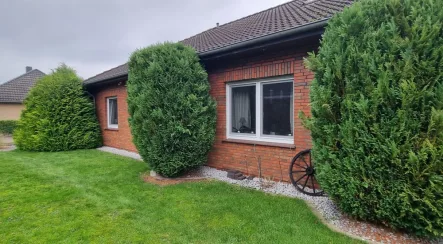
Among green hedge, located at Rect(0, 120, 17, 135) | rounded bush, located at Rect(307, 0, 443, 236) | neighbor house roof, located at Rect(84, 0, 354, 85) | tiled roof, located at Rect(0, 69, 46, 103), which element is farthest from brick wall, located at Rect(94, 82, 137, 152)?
tiled roof, located at Rect(0, 69, 46, 103)

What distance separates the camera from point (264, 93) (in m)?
5.28

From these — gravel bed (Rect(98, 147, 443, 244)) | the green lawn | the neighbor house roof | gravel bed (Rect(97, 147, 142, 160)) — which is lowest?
the green lawn

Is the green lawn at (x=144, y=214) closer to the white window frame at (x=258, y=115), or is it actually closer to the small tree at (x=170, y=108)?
the small tree at (x=170, y=108)

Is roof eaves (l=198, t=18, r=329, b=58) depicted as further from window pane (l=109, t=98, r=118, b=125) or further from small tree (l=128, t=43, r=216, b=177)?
window pane (l=109, t=98, r=118, b=125)

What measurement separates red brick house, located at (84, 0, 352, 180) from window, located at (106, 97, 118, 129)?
592 cm

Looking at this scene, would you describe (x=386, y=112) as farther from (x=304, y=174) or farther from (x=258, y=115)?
(x=258, y=115)

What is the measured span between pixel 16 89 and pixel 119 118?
22310 mm

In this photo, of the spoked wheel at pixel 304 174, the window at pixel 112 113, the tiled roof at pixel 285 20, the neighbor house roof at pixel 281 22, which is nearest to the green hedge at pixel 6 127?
the neighbor house roof at pixel 281 22

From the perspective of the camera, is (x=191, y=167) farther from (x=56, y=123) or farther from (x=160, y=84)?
(x=56, y=123)

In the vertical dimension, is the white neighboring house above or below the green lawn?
above

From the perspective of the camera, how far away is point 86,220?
3473mm

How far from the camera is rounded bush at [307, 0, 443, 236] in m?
2.45

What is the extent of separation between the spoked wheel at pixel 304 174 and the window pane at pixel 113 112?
8295 mm

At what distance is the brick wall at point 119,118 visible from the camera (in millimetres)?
9180
